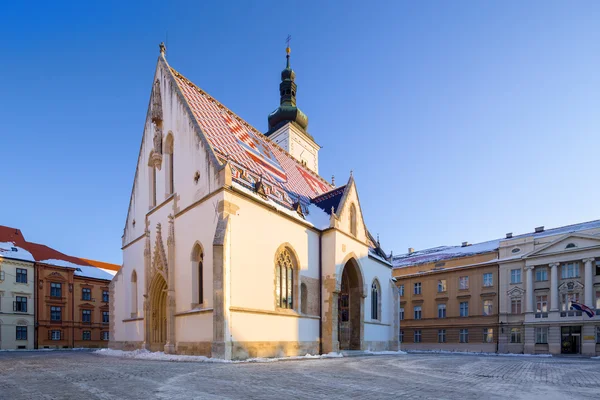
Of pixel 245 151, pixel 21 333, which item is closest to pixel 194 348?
pixel 245 151

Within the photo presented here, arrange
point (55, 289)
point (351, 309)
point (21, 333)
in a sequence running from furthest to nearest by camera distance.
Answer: point (55, 289), point (21, 333), point (351, 309)

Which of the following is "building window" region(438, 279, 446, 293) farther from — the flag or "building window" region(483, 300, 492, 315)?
the flag

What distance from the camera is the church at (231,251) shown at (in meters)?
16.1

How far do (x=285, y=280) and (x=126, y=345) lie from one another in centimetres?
1159

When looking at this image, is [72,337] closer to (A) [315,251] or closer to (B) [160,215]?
(B) [160,215]

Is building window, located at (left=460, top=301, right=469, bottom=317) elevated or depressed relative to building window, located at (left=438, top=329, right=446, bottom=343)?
elevated

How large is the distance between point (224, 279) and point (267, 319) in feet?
11.3

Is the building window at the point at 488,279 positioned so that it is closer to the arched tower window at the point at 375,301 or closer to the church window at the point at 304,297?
the arched tower window at the point at 375,301

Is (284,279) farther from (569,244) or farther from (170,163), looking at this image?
(569,244)

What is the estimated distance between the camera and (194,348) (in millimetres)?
16078

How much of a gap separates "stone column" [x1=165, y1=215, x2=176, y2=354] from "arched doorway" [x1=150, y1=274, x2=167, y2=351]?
2.06 meters

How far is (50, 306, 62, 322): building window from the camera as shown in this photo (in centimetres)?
→ 3647

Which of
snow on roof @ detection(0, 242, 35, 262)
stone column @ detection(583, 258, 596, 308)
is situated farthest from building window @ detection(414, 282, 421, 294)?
snow on roof @ detection(0, 242, 35, 262)

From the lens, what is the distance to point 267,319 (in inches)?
672
